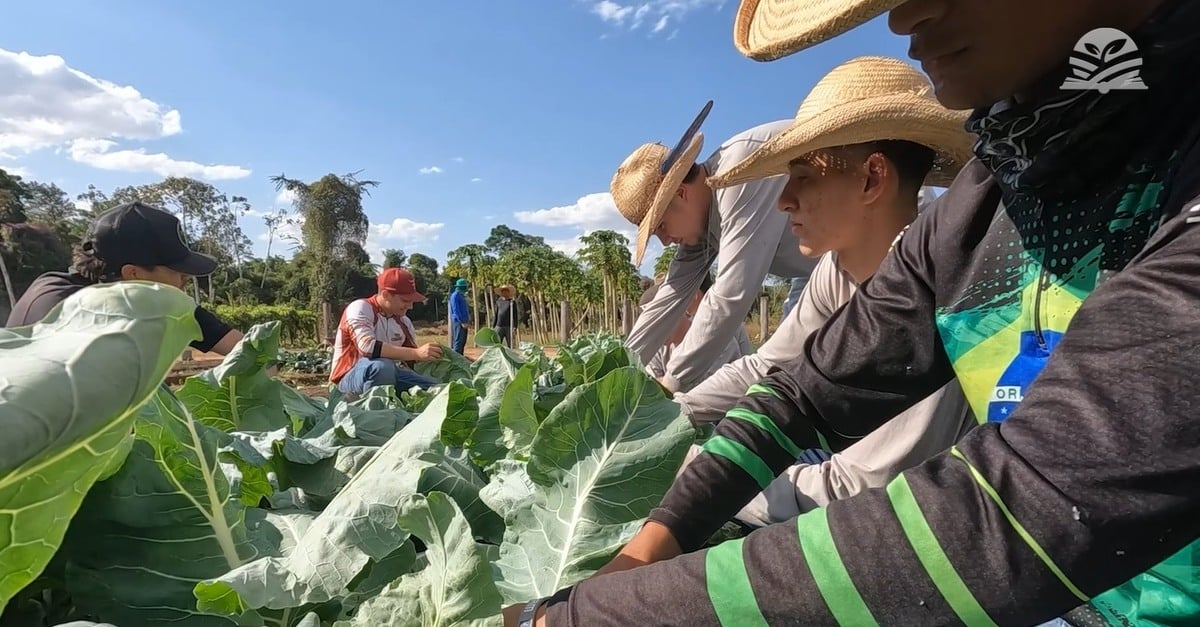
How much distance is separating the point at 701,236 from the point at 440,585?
2.57m

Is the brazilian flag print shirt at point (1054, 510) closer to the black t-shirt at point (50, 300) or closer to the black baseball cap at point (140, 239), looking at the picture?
the black t-shirt at point (50, 300)

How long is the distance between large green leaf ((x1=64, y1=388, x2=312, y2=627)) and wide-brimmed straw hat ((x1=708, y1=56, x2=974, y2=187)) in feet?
5.04

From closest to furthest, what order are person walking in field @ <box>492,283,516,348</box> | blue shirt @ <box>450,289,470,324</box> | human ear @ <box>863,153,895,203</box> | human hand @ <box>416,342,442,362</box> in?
1. human ear @ <box>863,153,895,203</box>
2. human hand @ <box>416,342,442,362</box>
3. blue shirt @ <box>450,289,470,324</box>
4. person walking in field @ <box>492,283,516,348</box>

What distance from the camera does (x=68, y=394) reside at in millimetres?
547

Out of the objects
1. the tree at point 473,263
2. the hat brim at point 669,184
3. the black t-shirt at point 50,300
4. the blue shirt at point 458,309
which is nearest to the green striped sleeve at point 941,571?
the hat brim at point 669,184

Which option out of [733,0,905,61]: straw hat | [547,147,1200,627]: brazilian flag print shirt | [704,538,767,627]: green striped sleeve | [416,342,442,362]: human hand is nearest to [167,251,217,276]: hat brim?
[416,342,442,362]: human hand

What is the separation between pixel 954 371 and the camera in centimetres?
123

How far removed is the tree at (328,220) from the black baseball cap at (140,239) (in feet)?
112

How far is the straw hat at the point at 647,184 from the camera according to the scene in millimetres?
2887

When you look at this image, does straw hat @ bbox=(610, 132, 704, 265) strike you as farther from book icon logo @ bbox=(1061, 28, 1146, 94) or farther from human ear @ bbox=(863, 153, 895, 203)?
book icon logo @ bbox=(1061, 28, 1146, 94)

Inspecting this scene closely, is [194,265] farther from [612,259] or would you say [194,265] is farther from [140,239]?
[612,259]

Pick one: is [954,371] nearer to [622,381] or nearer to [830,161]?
[622,381]

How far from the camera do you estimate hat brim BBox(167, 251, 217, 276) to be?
331 cm

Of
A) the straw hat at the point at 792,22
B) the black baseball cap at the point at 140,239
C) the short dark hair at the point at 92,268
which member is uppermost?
the straw hat at the point at 792,22
